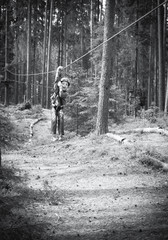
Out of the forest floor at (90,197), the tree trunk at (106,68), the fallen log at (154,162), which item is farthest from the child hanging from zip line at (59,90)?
the fallen log at (154,162)

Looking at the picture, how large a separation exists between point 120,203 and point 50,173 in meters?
2.48

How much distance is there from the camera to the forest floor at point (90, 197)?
108 inches

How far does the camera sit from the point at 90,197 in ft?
13.0

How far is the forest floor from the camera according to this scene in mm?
2744

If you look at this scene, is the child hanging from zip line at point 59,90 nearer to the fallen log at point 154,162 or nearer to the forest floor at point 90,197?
the forest floor at point 90,197

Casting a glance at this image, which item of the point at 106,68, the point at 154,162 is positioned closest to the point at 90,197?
the point at 154,162

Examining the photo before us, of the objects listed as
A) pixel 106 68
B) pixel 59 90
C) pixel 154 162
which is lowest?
pixel 154 162

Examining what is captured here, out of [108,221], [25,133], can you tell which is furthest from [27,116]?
[108,221]

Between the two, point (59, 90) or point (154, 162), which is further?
point (59, 90)

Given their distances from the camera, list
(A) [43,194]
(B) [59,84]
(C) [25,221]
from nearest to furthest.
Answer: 1. (C) [25,221]
2. (A) [43,194]
3. (B) [59,84]

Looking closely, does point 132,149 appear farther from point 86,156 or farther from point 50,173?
point 50,173

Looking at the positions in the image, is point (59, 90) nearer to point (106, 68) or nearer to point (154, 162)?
point (106, 68)

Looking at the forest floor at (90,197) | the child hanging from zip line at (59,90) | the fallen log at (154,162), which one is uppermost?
the child hanging from zip line at (59,90)

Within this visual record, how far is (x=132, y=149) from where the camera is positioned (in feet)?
22.6
